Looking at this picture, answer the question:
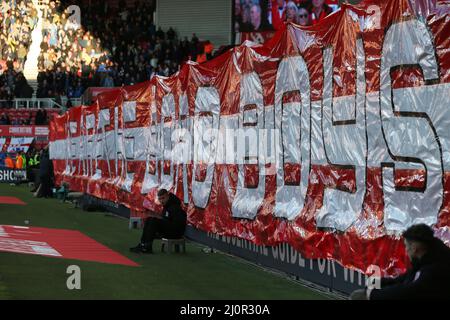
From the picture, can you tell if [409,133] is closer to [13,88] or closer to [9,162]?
[9,162]

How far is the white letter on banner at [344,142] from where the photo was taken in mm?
9562

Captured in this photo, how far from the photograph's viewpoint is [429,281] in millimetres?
6844

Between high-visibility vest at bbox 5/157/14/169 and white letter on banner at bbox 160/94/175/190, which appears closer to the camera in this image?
white letter on banner at bbox 160/94/175/190

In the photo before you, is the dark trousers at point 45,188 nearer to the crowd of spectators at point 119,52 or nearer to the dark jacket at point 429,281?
the crowd of spectators at point 119,52

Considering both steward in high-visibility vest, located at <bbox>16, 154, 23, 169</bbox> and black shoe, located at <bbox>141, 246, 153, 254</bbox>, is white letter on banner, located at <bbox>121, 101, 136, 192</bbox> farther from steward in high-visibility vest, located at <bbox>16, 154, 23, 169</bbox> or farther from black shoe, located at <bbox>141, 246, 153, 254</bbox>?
steward in high-visibility vest, located at <bbox>16, 154, 23, 169</bbox>

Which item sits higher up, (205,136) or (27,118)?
(27,118)

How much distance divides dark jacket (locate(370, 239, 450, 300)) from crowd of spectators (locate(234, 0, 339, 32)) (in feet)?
115

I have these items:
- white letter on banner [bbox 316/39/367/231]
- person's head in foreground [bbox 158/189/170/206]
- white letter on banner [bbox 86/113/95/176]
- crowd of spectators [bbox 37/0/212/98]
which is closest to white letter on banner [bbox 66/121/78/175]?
white letter on banner [bbox 86/113/95/176]

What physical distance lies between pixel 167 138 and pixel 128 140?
4.30 metres

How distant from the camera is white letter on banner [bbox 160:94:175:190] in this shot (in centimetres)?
1811

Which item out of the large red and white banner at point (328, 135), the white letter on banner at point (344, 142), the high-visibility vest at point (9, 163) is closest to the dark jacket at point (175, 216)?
the large red and white banner at point (328, 135)

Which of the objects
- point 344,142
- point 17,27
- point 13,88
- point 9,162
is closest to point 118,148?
point 17,27
